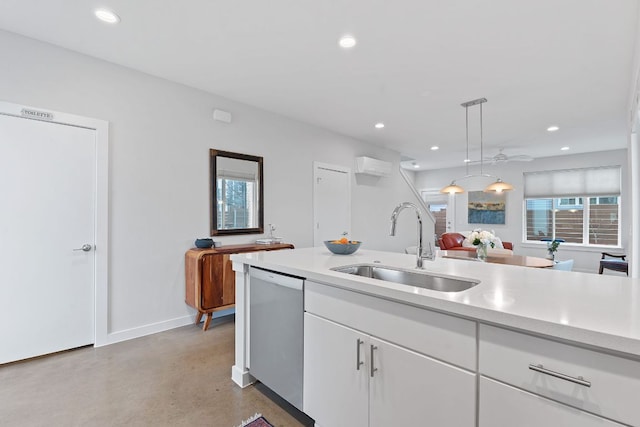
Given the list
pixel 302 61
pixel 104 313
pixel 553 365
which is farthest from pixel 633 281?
pixel 104 313

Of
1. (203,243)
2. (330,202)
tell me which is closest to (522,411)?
(203,243)

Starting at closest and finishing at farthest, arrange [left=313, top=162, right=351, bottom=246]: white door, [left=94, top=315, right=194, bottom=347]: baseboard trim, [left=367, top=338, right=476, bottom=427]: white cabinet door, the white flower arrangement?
[left=367, top=338, right=476, bottom=427]: white cabinet door
[left=94, top=315, right=194, bottom=347]: baseboard trim
the white flower arrangement
[left=313, top=162, right=351, bottom=246]: white door

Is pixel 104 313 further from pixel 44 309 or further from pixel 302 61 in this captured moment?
pixel 302 61

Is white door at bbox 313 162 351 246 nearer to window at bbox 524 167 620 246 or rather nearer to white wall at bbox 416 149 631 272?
white wall at bbox 416 149 631 272

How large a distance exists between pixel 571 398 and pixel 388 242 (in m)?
5.68

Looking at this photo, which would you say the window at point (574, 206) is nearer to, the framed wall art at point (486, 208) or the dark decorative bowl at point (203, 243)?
the framed wall art at point (486, 208)

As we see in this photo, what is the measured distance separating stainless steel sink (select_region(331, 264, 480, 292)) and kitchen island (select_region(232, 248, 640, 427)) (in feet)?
0.15

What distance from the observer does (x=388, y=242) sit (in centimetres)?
649

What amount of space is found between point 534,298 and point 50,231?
11.3ft

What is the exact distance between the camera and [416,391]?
1.20 meters

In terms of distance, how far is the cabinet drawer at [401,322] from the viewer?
1.08 m

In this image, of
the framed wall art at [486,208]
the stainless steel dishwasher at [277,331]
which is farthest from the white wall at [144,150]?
the framed wall art at [486,208]

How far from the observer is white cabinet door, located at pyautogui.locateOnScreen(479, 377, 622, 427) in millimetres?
852

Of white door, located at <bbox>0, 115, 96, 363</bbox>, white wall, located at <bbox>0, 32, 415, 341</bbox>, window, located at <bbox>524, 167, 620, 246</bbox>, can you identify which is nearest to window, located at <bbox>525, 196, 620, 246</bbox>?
window, located at <bbox>524, 167, 620, 246</bbox>
